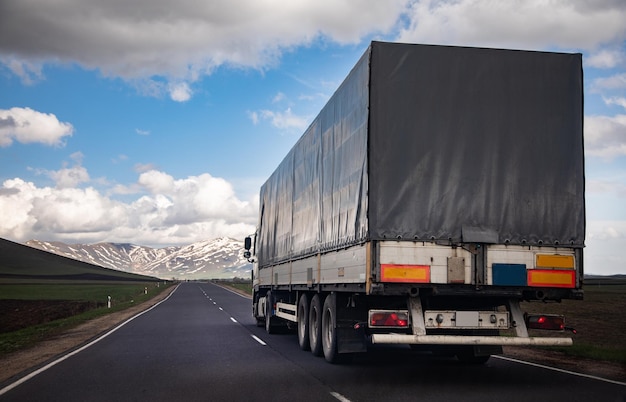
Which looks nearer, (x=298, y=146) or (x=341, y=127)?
(x=341, y=127)

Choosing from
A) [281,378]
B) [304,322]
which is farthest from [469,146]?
[304,322]

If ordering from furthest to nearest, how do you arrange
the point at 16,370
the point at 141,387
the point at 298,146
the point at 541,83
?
the point at 298,146 < the point at 16,370 < the point at 541,83 < the point at 141,387

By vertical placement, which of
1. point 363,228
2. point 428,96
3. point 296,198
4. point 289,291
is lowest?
point 289,291

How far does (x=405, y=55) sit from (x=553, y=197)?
308 cm

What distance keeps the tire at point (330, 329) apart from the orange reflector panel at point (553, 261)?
352 cm

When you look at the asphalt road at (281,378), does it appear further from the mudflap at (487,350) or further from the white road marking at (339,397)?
the mudflap at (487,350)

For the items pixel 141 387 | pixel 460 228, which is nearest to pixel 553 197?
pixel 460 228

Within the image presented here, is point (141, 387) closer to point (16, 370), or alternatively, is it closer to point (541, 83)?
point (16, 370)

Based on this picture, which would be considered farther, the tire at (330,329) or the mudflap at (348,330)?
the tire at (330,329)

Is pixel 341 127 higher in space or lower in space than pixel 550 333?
higher

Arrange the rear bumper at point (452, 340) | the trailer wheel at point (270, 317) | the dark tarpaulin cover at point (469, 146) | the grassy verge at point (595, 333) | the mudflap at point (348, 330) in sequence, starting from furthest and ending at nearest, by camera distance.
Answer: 1. the trailer wheel at point (270, 317)
2. the grassy verge at point (595, 333)
3. the mudflap at point (348, 330)
4. the dark tarpaulin cover at point (469, 146)
5. the rear bumper at point (452, 340)

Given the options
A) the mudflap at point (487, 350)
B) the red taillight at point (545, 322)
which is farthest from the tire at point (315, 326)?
the red taillight at point (545, 322)

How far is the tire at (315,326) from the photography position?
12.7m

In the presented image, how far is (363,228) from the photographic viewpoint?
382 inches
